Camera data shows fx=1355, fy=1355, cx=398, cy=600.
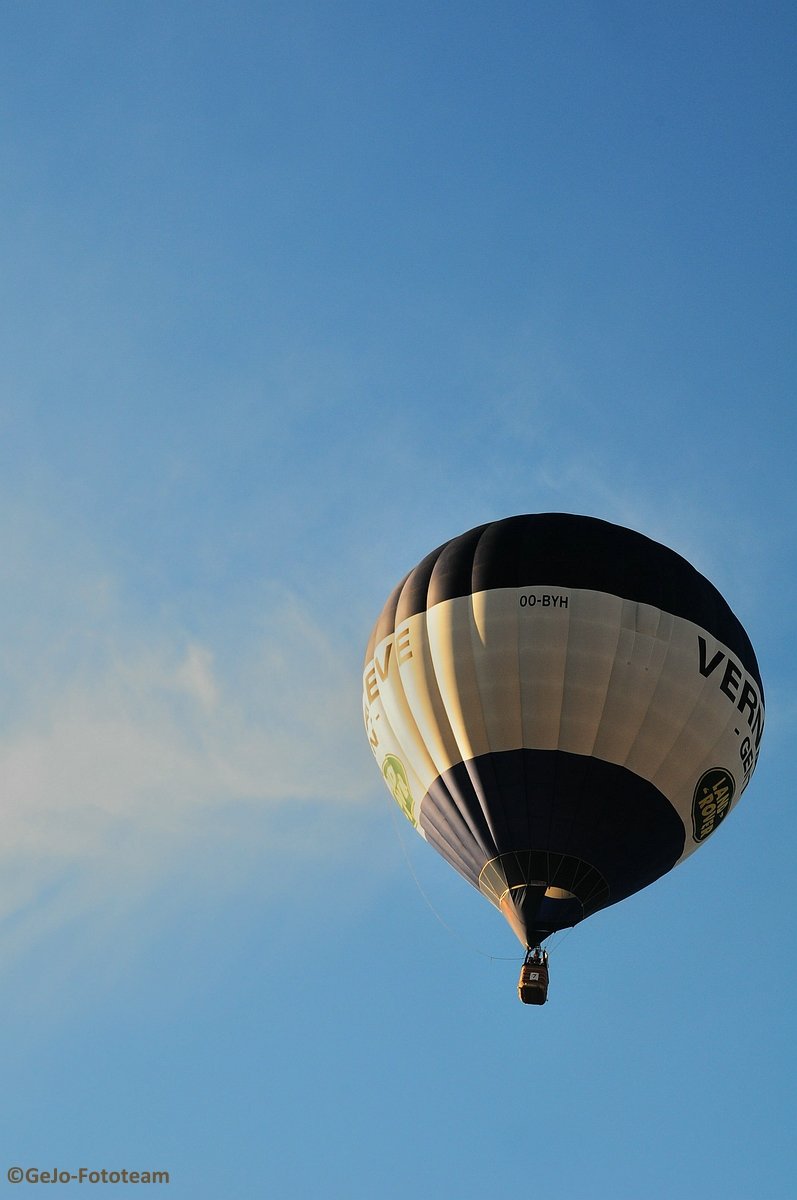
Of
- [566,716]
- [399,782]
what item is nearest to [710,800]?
[566,716]

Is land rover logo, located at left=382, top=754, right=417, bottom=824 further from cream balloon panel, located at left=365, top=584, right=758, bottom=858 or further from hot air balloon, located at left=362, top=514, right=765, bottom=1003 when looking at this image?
cream balloon panel, located at left=365, top=584, right=758, bottom=858

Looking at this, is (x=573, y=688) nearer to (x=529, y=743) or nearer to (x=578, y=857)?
(x=529, y=743)

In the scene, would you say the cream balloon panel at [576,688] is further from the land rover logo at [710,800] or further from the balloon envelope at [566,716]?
the land rover logo at [710,800]

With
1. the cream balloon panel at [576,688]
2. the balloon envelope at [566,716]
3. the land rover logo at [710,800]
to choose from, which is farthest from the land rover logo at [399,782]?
the land rover logo at [710,800]

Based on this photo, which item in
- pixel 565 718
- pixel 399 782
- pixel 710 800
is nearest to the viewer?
pixel 565 718

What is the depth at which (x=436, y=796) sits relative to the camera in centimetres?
2083

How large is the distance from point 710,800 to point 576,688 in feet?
9.42

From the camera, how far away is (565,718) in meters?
20.0

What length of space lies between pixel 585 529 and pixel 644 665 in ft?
8.42

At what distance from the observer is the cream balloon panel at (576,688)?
20031 millimetres

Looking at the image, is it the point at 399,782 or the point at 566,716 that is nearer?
the point at 566,716

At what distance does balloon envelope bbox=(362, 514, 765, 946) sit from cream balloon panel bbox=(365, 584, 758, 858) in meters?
0.02

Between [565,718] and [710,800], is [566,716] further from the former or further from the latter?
[710,800]

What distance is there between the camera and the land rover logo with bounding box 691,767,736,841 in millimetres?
20578
